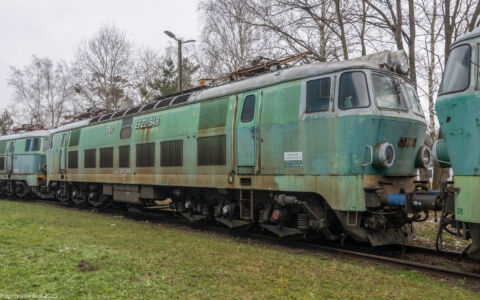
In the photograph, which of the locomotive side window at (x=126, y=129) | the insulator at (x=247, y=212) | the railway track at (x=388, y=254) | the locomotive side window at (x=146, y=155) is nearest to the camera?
the railway track at (x=388, y=254)

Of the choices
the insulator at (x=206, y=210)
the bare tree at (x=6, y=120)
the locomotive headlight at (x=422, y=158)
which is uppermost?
the bare tree at (x=6, y=120)

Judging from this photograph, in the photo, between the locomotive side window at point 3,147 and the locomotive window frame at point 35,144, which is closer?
the locomotive window frame at point 35,144

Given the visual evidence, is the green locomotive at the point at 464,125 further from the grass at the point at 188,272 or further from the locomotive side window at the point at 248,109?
the locomotive side window at the point at 248,109

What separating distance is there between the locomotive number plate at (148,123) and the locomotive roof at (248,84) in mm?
272

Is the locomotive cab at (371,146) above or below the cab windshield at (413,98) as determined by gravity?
below

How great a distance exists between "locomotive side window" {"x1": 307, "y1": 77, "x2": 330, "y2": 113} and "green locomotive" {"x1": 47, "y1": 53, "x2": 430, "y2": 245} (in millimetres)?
19

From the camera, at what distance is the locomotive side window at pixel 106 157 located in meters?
13.4

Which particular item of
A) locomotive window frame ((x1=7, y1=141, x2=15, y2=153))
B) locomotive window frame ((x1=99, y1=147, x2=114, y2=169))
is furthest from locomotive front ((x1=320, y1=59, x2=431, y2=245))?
locomotive window frame ((x1=7, y1=141, x2=15, y2=153))

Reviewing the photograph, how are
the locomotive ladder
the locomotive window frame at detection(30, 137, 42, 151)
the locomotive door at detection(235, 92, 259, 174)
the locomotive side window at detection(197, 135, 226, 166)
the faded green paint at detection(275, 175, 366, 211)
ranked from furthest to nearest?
the locomotive window frame at detection(30, 137, 42, 151) → the locomotive side window at detection(197, 135, 226, 166) → the locomotive ladder → the locomotive door at detection(235, 92, 259, 174) → the faded green paint at detection(275, 175, 366, 211)

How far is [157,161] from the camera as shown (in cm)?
1120

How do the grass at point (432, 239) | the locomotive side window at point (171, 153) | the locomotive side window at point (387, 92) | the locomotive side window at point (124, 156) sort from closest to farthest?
the locomotive side window at point (387, 92), the grass at point (432, 239), the locomotive side window at point (171, 153), the locomotive side window at point (124, 156)

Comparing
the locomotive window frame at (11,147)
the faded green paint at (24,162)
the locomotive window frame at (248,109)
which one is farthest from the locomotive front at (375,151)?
the locomotive window frame at (11,147)

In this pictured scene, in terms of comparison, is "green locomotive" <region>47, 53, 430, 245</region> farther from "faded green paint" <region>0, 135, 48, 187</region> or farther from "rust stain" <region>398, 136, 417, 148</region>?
"faded green paint" <region>0, 135, 48, 187</region>

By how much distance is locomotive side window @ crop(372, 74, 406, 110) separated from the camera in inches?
278
